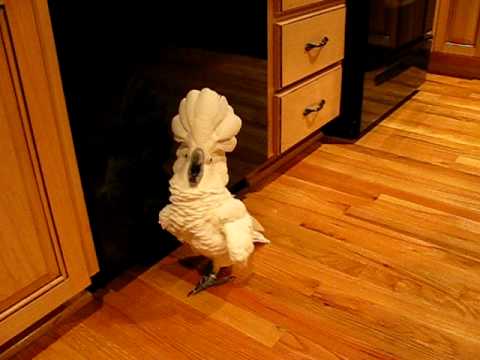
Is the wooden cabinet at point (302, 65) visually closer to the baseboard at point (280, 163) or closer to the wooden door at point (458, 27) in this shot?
the baseboard at point (280, 163)

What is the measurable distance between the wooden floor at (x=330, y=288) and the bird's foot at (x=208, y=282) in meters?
0.02

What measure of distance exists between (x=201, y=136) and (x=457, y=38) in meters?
2.02

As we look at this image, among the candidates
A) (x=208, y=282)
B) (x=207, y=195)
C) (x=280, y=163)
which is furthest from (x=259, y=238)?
(x=280, y=163)

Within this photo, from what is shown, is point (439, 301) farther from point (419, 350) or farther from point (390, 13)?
point (390, 13)

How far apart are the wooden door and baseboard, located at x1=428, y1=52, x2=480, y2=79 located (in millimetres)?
40

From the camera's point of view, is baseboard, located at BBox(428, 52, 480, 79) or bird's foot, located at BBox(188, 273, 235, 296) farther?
baseboard, located at BBox(428, 52, 480, 79)

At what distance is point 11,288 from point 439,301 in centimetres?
92

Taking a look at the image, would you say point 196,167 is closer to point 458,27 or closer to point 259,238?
point 259,238

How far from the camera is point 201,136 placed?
1.12 meters

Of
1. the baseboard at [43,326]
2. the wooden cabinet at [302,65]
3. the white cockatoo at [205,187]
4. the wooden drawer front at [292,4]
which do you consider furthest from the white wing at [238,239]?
the wooden drawer front at [292,4]

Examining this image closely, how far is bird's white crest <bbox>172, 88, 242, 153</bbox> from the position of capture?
3.67ft

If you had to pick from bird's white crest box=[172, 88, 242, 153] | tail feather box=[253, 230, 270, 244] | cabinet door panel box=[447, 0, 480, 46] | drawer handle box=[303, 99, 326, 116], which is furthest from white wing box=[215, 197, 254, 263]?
cabinet door panel box=[447, 0, 480, 46]

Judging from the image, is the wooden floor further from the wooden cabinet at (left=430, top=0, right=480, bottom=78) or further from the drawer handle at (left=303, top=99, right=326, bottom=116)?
the wooden cabinet at (left=430, top=0, right=480, bottom=78)

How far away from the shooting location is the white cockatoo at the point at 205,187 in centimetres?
112
